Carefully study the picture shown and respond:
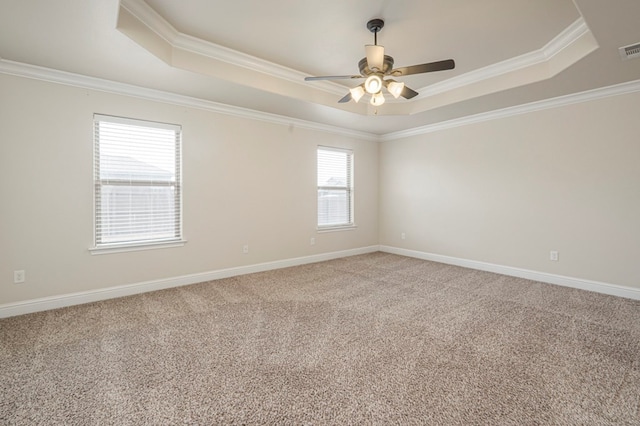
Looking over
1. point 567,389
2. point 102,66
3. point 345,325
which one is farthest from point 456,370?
point 102,66

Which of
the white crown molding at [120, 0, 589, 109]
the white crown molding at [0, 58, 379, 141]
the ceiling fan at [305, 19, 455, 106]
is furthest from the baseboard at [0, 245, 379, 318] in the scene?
the ceiling fan at [305, 19, 455, 106]

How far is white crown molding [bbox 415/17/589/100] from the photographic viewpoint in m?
2.89

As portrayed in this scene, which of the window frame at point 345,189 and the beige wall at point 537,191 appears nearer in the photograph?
the beige wall at point 537,191

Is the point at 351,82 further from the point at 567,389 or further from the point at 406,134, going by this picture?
the point at 567,389

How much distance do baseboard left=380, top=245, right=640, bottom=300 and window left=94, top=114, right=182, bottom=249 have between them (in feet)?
14.5

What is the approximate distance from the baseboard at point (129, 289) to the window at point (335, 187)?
0.93 metres

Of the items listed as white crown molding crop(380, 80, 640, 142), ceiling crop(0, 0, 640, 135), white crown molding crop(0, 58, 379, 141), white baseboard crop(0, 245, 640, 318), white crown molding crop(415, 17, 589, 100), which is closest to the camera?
ceiling crop(0, 0, 640, 135)

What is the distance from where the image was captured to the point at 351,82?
4.24 metres

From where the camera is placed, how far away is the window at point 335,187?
5641 millimetres

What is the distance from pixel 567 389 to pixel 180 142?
457cm

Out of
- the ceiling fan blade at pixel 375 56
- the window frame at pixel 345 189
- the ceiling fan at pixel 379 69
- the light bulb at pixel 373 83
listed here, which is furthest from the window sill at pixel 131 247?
the ceiling fan blade at pixel 375 56

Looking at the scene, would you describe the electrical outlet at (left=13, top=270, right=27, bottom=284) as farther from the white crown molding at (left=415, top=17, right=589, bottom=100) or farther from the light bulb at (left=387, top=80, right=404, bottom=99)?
the white crown molding at (left=415, top=17, right=589, bottom=100)

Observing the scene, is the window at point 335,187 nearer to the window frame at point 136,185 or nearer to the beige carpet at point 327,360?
the beige carpet at point 327,360

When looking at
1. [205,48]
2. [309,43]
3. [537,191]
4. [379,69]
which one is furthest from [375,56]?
[537,191]
